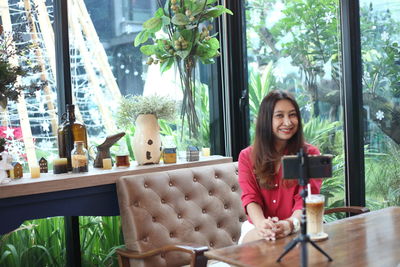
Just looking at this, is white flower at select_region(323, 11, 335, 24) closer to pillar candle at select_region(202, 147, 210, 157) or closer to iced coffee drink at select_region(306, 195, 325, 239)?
pillar candle at select_region(202, 147, 210, 157)

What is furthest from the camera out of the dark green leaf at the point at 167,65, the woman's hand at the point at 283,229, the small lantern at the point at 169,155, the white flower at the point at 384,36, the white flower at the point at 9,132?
the dark green leaf at the point at 167,65

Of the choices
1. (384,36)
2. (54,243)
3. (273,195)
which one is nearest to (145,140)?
(54,243)

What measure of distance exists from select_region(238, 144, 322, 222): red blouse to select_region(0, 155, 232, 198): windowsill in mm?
737

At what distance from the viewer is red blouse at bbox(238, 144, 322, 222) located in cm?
251

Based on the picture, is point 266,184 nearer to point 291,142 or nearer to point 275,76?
point 291,142

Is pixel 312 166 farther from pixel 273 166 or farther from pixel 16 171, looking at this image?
pixel 16 171

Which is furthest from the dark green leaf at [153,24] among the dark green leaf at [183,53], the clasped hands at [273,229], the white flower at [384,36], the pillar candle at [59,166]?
the clasped hands at [273,229]

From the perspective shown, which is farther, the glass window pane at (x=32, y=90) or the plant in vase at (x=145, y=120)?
the plant in vase at (x=145, y=120)

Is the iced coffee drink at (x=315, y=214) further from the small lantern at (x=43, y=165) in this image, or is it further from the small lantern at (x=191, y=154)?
the small lantern at (x=43, y=165)

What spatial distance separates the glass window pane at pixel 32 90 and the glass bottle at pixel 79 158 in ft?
1.09

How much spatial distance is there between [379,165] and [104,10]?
2019 millimetres

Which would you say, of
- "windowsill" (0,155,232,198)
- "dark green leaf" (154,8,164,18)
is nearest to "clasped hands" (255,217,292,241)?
"windowsill" (0,155,232,198)

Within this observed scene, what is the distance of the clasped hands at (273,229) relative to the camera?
6.81 feet

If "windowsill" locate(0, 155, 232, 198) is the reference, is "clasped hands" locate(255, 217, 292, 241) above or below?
below
